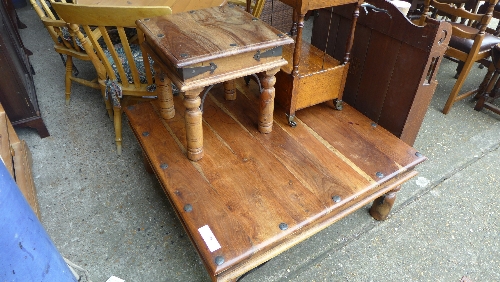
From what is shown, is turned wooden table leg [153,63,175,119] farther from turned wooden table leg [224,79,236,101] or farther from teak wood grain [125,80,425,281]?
turned wooden table leg [224,79,236,101]

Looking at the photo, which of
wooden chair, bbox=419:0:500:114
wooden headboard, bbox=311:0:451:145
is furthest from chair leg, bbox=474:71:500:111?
wooden headboard, bbox=311:0:451:145

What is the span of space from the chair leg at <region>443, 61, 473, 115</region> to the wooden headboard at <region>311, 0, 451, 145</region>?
38.7 inches

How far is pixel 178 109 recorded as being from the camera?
79.0 inches

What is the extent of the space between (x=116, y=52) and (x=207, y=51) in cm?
100

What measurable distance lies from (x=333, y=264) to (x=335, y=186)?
1.49ft

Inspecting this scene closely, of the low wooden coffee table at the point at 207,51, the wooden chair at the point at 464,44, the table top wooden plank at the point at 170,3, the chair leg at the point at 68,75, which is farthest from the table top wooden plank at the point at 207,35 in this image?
the wooden chair at the point at 464,44

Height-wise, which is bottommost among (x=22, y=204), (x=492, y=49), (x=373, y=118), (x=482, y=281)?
(x=482, y=281)

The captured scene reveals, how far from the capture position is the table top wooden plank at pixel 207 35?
1.34 m

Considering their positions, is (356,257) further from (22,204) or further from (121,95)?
(121,95)

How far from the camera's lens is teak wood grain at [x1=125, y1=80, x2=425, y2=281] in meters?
1.35

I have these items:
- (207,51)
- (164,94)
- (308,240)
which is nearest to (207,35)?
(207,51)

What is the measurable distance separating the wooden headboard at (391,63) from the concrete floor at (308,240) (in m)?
0.48

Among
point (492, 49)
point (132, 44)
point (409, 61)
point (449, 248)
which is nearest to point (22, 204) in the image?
point (132, 44)

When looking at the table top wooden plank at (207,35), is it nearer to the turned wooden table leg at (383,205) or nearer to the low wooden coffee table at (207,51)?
the low wooden coffee table at (207,51)
